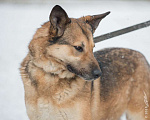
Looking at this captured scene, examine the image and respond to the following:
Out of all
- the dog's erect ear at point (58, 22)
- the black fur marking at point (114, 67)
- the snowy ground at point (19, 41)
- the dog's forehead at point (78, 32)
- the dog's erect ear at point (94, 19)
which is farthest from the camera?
the snowy ground at point (19, 41)

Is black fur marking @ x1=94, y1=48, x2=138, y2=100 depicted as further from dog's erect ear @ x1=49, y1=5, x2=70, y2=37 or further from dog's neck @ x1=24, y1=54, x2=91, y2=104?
dog's erect ear @ x1=49, y1=5, x2=70, y2=37

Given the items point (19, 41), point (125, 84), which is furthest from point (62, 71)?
point (19, 41)

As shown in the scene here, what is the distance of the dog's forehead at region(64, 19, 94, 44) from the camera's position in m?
3.09

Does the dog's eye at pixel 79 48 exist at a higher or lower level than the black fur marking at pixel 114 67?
higher

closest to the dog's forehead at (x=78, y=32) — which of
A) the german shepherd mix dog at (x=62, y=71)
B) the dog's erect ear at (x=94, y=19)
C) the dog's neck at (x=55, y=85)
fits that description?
the german shepherd mix dog at (x=62, y=71)

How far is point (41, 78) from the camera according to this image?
3.21m

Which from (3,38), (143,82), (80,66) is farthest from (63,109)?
(3,38)

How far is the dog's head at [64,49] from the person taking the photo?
3.03 m

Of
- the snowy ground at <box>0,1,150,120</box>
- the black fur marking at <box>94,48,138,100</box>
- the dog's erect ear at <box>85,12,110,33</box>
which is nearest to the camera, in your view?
the dog's erect ear at <box>85,12,110,33</box>

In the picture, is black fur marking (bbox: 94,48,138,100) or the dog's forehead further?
black fur marking (bbox: 94,48,138,100)

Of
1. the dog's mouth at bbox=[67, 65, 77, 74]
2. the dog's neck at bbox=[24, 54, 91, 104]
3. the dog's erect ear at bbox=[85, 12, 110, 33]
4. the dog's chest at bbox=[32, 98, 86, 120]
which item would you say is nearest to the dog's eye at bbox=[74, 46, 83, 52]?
the dog's mouth at bbox=[67, 65, 77, 74]

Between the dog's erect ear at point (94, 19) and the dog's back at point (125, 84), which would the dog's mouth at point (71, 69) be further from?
the dog's back at point (125, 84)

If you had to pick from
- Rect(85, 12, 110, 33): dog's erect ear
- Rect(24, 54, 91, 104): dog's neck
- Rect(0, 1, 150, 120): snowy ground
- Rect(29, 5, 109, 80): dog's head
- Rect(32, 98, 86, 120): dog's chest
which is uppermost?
Rect(85, 12, 110, 33): dog's erect ear

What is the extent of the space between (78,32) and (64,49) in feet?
1.03
